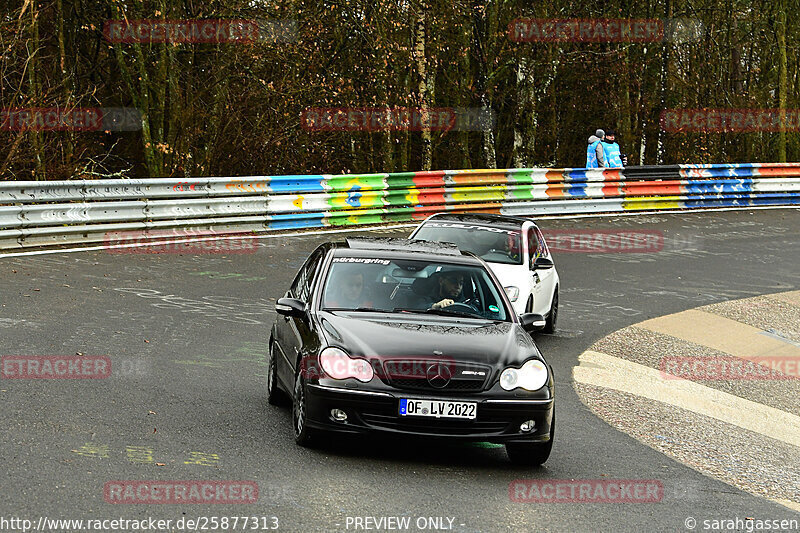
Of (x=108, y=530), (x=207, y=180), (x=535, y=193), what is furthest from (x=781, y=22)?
(x=108, y=530)

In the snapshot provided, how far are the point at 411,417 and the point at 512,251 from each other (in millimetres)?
6884

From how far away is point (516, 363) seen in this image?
7.83m

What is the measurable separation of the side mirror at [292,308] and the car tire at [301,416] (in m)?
0.64

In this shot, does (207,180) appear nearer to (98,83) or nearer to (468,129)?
(98,83)

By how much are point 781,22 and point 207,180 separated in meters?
25.1

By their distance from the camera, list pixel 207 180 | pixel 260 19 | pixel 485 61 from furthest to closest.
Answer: pixel 485 61
pixel 260 19
pixel 207 180

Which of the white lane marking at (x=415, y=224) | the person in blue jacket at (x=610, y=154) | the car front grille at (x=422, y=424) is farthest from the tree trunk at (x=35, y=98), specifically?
the car front grille at (x=422, y=424)

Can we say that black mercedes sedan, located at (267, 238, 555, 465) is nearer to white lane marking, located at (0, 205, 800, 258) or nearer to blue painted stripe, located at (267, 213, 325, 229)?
white lane marking, located at (0, 205, 800, 258)

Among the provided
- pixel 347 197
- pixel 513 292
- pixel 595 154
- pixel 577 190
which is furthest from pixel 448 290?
pixel 595 154

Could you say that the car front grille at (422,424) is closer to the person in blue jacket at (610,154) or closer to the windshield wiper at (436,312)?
the windshield wiper at (436,312)

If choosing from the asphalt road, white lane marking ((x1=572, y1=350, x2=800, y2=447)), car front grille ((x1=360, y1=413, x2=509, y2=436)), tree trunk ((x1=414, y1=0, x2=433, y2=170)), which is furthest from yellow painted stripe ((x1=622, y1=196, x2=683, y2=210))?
car front grille ((x1=360, y1=413, x2=509, y2=436))

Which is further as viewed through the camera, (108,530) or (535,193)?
(535,193)

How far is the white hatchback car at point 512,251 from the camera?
44.1 ft

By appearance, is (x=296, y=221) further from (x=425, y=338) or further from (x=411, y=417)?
(x=411, y=417)
